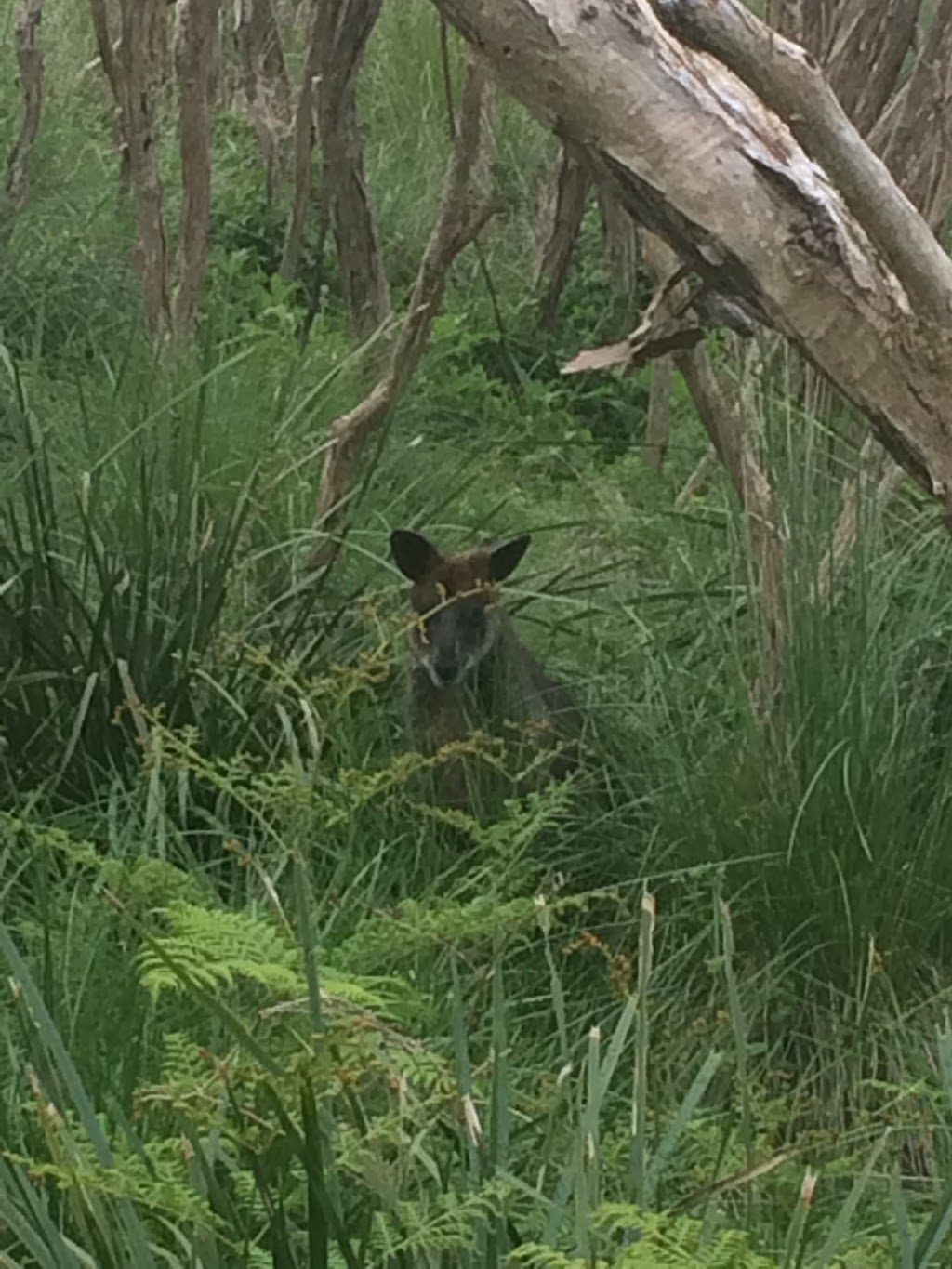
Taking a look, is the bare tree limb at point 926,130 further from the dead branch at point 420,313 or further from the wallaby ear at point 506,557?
the wallaby ear at point 506,557

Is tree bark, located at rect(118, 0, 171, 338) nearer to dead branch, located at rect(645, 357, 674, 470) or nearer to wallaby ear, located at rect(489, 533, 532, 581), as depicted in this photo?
wallaby ear, located at rect(489, 533, 532, 581)

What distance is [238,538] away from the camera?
3643 mm

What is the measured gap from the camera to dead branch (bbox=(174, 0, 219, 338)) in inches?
173

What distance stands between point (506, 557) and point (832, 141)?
178 cm

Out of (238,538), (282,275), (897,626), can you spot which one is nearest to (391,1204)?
(897,626)

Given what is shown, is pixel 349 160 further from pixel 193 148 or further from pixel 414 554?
pixel 414 554

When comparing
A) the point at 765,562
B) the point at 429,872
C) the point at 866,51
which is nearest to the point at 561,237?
the point at 866,51

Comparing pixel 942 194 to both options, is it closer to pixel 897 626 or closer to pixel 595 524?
pixel 897 626

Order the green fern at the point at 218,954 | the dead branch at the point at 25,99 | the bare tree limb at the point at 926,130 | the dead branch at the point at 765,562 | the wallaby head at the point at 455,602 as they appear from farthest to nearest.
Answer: the dead branch at the point at 25,99, the wallaby head at the point at 455,602, the bare tree limb at the point at 926,130, the dead branch at the point at 765,562, the green fern at the point at 218,954

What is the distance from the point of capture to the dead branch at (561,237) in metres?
6.23

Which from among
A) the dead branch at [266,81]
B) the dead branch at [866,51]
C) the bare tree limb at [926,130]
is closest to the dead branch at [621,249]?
the dead branch at [266,81]

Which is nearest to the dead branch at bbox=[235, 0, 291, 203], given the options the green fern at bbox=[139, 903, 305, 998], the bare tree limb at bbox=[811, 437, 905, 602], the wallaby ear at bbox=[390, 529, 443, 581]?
the wallaby ear at bbox=[390, 529, 443, 581]

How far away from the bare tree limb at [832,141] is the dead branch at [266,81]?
5035 millimetres

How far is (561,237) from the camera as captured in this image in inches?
256
